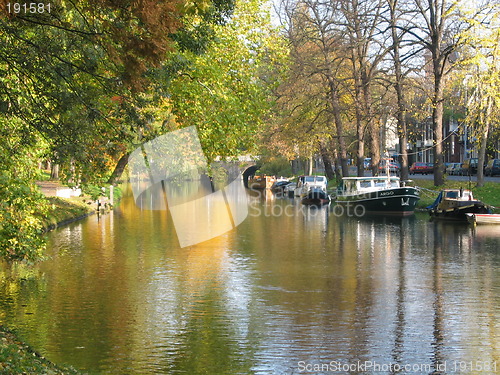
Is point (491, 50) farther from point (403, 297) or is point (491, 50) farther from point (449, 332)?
point (449, 332)

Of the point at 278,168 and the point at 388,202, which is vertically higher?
the point at 278,168

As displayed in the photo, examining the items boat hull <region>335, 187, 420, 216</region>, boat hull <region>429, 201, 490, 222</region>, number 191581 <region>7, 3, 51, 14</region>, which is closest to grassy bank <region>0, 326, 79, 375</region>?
number 191581 <region>7, 3, 51, 14</region>

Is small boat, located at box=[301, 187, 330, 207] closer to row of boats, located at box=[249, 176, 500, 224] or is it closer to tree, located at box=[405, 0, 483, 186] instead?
row of boats, located at box=[249, 176, 500, 224]

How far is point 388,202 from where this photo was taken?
49062 millimetres

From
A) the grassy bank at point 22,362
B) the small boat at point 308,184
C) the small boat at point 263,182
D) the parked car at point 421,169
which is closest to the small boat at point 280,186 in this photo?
the small boat at point 263,182

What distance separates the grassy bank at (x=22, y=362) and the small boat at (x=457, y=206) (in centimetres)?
3327

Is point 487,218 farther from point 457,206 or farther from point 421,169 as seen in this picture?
point 421,169

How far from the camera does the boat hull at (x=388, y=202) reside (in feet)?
159

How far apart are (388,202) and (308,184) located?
21394mm

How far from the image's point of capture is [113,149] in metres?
14.6

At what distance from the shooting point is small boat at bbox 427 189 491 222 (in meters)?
41.7

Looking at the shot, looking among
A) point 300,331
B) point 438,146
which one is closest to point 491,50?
point 438,146

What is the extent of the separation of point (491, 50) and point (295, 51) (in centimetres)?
1611

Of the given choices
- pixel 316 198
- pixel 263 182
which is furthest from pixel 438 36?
pixel 263 182
